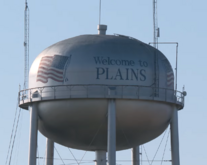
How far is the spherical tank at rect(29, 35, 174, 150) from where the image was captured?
55281 millimetres

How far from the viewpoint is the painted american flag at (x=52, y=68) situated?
184 ft

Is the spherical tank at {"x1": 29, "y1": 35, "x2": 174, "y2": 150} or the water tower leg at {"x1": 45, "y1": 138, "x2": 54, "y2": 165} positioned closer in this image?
the spherical tank at {"x1": 29, "y1": 35, "x2": 174, "y2": 150}

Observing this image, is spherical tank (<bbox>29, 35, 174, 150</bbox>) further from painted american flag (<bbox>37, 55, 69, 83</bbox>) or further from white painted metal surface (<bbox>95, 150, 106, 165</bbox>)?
white painted metal surface (<bbox>95, 150, 106, 165</bbox>)

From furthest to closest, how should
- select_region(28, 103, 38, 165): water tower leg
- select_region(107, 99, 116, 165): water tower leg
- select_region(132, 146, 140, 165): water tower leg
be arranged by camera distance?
select_region(132, 146, 140, 165): water tower leg
select_region(28, 103, 38, 165): water tower leg
select_region(107, 99, 116, 165): water tower leg

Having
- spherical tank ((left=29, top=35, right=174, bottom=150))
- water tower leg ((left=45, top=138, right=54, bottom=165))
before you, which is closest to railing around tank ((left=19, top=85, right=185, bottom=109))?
spherical tank ((left=29, top=35, right=174, bottom=150))

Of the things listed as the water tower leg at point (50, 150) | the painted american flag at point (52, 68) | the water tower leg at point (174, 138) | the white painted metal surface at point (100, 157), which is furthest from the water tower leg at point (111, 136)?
the water tower leg at point (50, 150)

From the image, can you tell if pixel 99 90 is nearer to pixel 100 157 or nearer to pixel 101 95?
pixel 101 95

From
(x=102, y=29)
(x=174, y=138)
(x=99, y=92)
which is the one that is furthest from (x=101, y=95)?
(x=102, y=29)

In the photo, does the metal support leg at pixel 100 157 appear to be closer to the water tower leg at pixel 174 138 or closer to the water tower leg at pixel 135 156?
the water tower leg at pixel 135 156

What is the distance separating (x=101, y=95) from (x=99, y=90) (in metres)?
0.38

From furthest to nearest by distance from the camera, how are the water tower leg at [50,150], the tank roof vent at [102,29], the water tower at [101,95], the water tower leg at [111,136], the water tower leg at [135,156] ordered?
the water tower leg at [135,156], the water tower leg at [50,150], the tank roof vent at [102,29], the water tower at [101,95], the water tower leg at [111,136]

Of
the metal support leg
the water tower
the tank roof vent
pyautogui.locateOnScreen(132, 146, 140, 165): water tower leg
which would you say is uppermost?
the tank roof vent

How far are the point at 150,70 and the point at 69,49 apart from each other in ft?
17.7

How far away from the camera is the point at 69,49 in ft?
186
